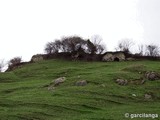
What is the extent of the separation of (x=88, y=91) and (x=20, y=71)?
43.3 metres

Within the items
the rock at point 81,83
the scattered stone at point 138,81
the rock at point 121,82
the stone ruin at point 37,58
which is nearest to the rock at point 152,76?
the scattered stone at point 138,81

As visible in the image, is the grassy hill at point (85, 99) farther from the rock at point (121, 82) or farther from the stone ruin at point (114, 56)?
the stone ruin at point (114, 56)

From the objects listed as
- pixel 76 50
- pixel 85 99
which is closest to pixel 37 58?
pixel 76 50

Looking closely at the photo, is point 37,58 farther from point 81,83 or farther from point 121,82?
point 121,82

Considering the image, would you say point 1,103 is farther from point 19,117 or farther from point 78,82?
point 78,82

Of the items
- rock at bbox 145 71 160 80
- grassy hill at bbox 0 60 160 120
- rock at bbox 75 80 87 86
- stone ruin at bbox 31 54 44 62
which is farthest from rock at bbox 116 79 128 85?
stone ruin at bbox 31 54 44 62

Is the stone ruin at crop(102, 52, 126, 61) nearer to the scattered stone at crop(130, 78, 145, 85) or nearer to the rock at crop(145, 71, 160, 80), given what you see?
the rock at crop(145, 71, 160, 80)

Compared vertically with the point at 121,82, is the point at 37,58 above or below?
above

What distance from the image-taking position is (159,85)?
65812 millimetres

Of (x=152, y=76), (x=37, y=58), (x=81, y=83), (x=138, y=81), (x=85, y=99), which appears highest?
(x=37, y=58)

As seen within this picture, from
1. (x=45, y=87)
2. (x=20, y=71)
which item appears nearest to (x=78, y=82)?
(x=45, y=87)

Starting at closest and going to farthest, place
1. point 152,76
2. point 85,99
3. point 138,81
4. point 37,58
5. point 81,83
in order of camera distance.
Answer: point 85,99
point 81,83
point 138,81
point 152,76
point 37,58

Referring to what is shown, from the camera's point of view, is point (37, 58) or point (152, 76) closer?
point (152, 76)

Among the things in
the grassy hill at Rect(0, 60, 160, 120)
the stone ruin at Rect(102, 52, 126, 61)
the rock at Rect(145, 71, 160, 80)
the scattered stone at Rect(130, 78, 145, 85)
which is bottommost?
the grassy hill at Rect(0, 60, 160, 120)
